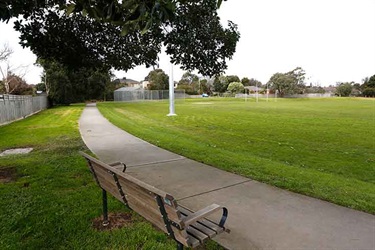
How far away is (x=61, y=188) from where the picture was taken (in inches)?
200

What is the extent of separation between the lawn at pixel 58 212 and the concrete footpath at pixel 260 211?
26.3 inches

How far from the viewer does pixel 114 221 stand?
12.4 ft

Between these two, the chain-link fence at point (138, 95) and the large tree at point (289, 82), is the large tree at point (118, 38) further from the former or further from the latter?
the large tree at point (289, 82)

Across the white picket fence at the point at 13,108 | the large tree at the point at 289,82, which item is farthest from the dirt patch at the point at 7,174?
the large tree at the point at 289,82

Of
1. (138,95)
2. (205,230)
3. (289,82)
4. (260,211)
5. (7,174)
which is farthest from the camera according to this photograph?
(289,82)

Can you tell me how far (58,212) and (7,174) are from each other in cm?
284

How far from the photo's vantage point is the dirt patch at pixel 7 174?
568cm

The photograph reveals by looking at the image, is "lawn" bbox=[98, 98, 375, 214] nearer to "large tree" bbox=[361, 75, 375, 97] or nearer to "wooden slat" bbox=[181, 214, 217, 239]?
"wooden slat" bbox=[181, 214, 217, 239]

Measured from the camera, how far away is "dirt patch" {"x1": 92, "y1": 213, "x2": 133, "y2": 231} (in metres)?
3.61

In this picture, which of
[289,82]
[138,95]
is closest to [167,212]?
[138,95]

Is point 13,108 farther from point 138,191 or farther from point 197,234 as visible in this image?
point 197,234

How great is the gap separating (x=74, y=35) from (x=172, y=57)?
241 cm

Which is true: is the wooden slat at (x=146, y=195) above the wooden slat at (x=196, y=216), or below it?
above

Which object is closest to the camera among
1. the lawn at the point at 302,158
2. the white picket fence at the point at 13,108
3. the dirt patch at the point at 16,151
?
the lawn at the point at 302,158
